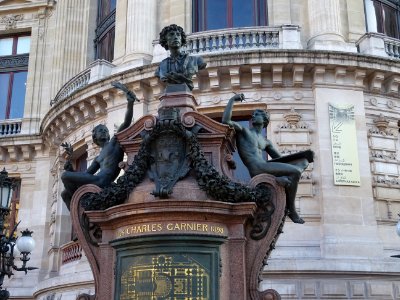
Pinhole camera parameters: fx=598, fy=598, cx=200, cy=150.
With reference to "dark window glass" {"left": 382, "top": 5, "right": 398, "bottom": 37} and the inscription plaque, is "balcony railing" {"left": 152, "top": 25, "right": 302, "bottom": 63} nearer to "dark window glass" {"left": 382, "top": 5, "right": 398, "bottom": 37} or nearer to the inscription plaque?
"dark window glass" {"left": 382, "top": 5, "right": 398, "bottom": 37}

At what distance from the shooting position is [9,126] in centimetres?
2620

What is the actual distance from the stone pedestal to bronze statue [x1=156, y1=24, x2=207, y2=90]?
0.49 meters

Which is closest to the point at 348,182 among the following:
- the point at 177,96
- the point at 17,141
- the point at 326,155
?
the point at 326,155

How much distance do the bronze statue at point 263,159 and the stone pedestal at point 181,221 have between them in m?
0.17

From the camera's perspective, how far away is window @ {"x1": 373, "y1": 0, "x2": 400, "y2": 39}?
21.7m

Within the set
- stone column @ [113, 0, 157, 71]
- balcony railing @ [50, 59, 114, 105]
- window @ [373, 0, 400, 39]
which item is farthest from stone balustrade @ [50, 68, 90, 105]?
window @ [373, 0, 400, 39]

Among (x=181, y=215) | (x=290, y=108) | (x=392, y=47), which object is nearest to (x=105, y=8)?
(x=290, y=108)

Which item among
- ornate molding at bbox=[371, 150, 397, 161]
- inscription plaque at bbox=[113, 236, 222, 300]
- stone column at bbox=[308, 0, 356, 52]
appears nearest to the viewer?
inscription plaque at bbox=[113, 236, 222, 300]

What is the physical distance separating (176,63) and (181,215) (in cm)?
239

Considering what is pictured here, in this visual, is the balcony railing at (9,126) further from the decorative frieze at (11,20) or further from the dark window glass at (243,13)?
the dark window glass at (243,13)

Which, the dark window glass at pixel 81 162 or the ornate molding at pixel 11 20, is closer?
the dark window glass at pixel 81 162

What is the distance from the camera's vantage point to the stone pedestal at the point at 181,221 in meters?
7.19

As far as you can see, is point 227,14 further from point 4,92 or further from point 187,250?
point 187,250

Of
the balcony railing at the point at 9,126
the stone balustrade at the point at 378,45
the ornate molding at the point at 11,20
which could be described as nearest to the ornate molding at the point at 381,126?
the stone balustrade at the point at 378,45
